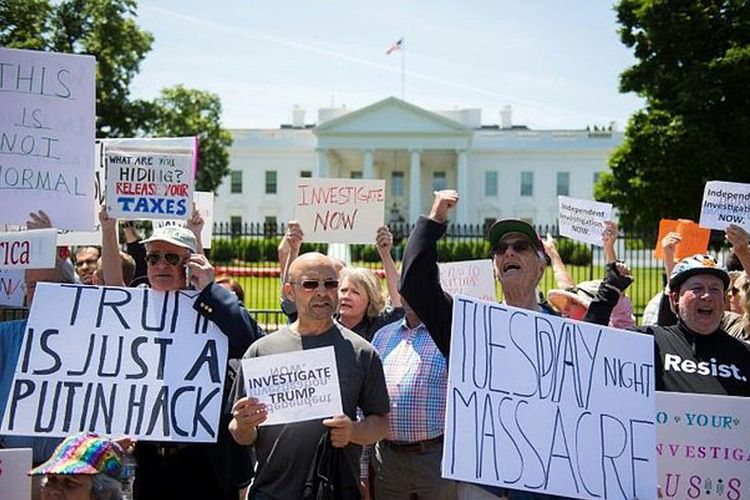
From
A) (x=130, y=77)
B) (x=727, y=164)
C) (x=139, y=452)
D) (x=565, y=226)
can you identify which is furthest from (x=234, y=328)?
(x=130, y=77)

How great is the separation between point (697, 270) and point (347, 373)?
6.05ft

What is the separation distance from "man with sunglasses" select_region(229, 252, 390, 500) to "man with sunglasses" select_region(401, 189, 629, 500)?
0.32m

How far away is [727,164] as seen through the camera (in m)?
25.5

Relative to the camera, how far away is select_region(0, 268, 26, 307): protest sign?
18.7ft

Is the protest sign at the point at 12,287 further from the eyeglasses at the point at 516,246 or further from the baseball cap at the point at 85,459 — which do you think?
the eyeglasses at the point at 516,246

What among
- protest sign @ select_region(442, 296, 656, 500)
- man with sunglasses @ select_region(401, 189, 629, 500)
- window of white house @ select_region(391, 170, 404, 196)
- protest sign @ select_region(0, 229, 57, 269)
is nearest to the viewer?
protest sign @ select_region(442, 296, 656, 500)

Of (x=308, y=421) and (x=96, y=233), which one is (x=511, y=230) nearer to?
(x=308, y=421)

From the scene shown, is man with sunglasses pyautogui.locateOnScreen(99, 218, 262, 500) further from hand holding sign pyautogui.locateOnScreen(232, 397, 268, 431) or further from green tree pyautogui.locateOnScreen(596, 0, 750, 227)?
green tree pyautogui.locateOnScreen(596, 0, 750, 227)

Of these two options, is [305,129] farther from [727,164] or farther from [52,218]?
[52,218]

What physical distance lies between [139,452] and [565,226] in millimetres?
4201

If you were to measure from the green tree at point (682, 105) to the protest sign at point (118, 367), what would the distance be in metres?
A: 24.1

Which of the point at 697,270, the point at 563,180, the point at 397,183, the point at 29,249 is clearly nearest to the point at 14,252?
the point at 29,249

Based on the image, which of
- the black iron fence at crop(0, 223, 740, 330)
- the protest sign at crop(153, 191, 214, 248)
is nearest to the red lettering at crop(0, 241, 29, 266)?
the protest sign at crop(153, 191, 214, 248)

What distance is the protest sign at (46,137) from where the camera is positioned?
16.3ft
